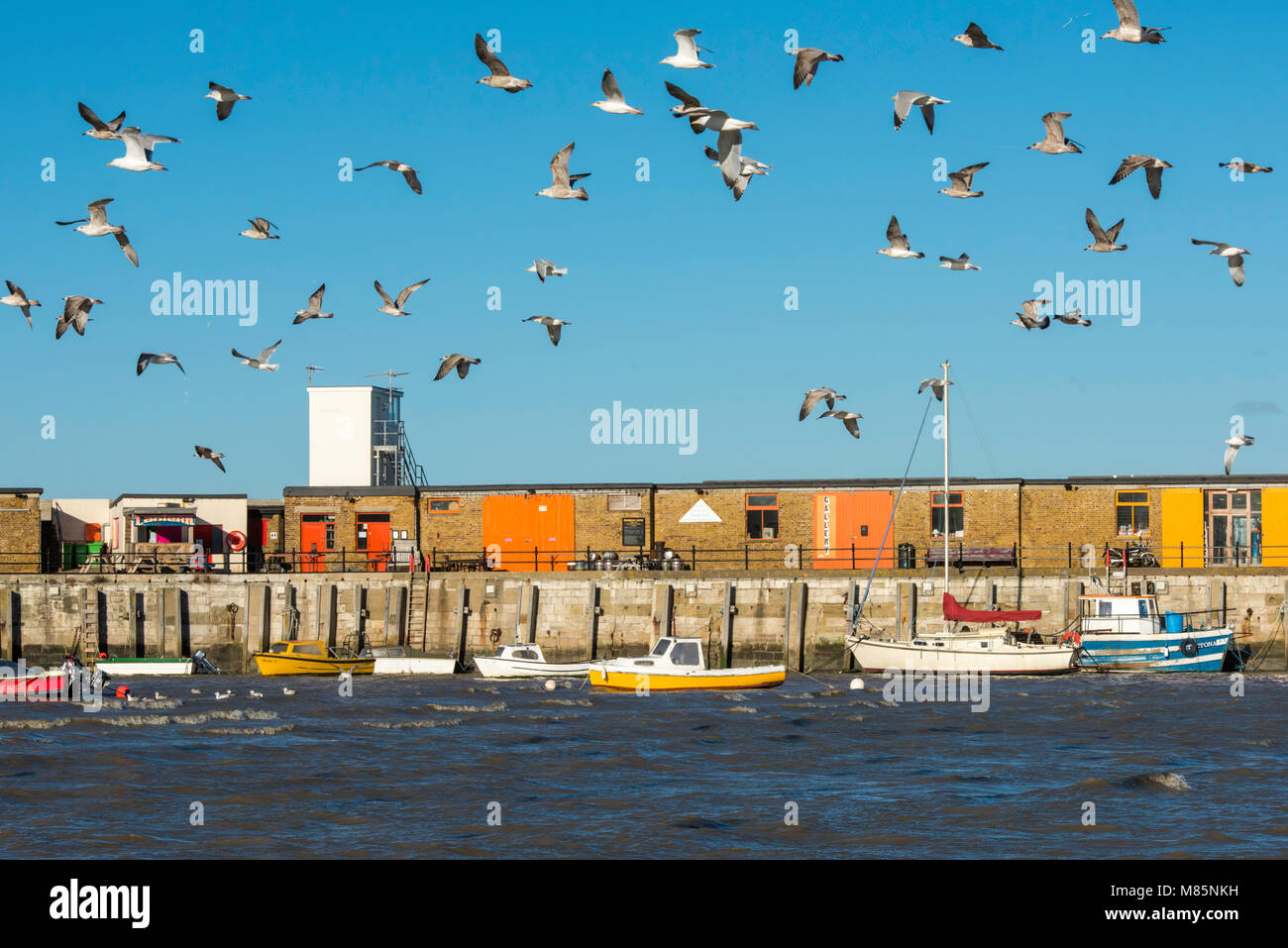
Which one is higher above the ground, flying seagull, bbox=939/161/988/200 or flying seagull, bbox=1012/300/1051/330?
flying seagull, bbox=939/161/988/200

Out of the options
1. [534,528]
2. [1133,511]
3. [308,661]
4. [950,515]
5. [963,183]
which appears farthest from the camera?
[534,528]

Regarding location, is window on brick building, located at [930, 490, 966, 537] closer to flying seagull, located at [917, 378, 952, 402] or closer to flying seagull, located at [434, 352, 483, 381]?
flying seagull, located at [917, 378, 952, 402]

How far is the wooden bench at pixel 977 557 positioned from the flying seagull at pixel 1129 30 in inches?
1206

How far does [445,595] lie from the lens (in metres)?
51.5

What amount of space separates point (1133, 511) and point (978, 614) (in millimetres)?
9689

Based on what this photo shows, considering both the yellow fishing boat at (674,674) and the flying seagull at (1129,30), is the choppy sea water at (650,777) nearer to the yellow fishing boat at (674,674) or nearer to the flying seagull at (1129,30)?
the yellow fishing boat at (674,674)

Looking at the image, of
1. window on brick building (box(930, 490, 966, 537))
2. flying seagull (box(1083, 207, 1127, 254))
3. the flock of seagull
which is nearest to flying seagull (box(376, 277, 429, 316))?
the flock of seagull

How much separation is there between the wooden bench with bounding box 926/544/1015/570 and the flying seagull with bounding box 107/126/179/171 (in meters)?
32.5

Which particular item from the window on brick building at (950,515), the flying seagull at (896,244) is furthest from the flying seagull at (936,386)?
the flying seagull at (896,244)

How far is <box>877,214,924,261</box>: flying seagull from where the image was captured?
29.2 m

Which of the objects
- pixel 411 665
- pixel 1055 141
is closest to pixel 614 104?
pixel 1055 141

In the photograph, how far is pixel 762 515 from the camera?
179 ft

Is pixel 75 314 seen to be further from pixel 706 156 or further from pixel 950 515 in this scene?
pixel 950 515
